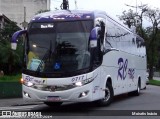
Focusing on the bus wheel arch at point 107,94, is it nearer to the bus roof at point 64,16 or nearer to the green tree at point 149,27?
the bus roof at point 64,16

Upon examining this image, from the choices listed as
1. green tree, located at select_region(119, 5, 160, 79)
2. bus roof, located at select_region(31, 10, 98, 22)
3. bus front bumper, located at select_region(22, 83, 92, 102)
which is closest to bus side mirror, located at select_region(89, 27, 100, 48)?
bus roof, located at select_region(31, 10, 98, 22)

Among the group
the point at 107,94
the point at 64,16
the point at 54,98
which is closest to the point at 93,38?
the point at 64,16

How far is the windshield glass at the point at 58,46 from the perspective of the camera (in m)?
15.4

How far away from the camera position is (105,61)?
Result: 17.6 meters

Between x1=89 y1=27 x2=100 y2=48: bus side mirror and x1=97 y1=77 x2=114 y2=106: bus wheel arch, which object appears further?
x1=97 y1=77 x2=114 y2=106: bus wheel arch

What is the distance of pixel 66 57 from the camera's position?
1540 centimetres

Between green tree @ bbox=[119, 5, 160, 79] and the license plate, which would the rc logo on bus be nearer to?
the license plate

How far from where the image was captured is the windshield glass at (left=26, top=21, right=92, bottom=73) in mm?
15352

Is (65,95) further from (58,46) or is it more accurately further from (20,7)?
(20,7)

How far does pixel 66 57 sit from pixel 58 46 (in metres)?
0.56

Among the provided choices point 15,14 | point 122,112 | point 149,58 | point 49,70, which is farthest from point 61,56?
point 15,14

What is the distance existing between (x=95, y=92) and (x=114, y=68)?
3567 millimetres

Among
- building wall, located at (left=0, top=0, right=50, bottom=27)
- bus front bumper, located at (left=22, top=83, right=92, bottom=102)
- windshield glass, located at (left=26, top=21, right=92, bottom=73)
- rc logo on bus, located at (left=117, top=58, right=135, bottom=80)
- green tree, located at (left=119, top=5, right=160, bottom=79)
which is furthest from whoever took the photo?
building wall, located at (left=0, top=0, right=50, bottom=27)

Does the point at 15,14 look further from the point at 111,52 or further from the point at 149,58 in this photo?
the point at 111,52
